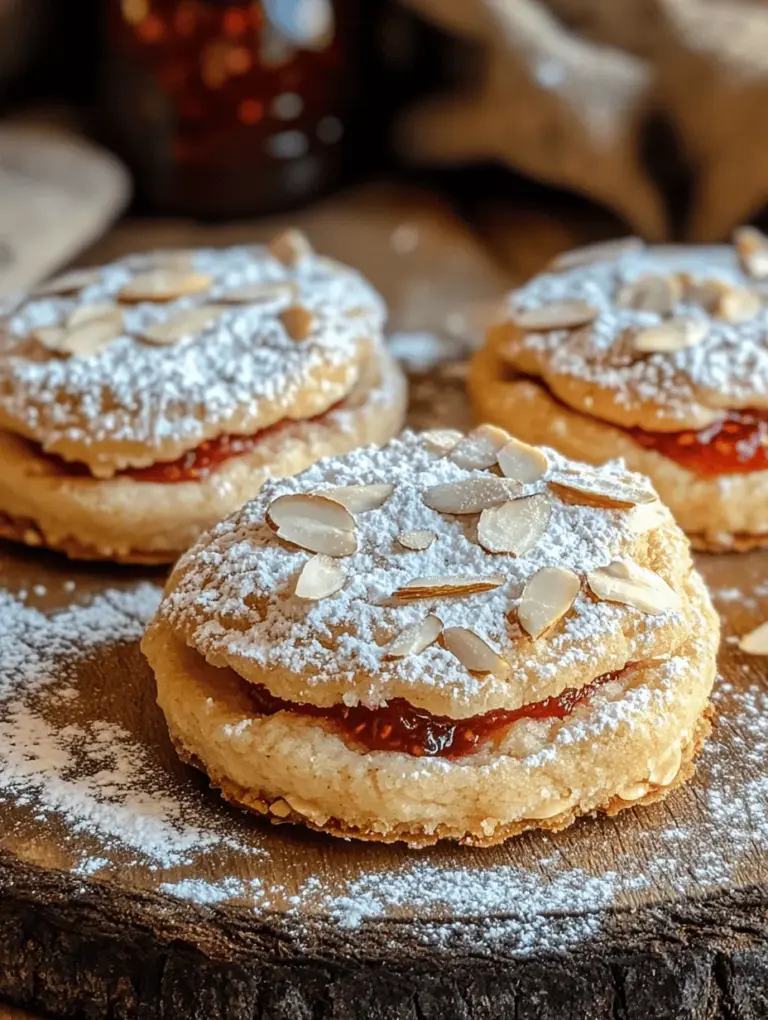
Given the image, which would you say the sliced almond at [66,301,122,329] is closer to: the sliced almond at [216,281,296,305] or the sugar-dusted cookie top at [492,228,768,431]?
the sliced almond at [216,281,296,305]

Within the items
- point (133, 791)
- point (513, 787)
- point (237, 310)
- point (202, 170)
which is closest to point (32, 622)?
point (133, 791)

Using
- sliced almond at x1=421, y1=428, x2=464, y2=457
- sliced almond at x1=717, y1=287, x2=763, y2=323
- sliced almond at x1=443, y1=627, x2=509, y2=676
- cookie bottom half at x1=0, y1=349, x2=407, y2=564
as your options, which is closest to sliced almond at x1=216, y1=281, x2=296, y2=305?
cookie bottom half at x1=0, y1=349, x2=407, y2=564

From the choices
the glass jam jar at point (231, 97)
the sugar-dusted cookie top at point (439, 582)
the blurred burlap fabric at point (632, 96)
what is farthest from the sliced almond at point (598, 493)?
the glass jam jar at point (231, 97)

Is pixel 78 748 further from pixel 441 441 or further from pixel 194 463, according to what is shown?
pixel 441 441

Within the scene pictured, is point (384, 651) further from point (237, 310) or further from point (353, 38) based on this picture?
point (353, 38)

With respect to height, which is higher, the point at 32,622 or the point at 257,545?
the point at 257,545

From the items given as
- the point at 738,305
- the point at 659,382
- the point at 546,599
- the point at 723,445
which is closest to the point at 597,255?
the point at 738,305
